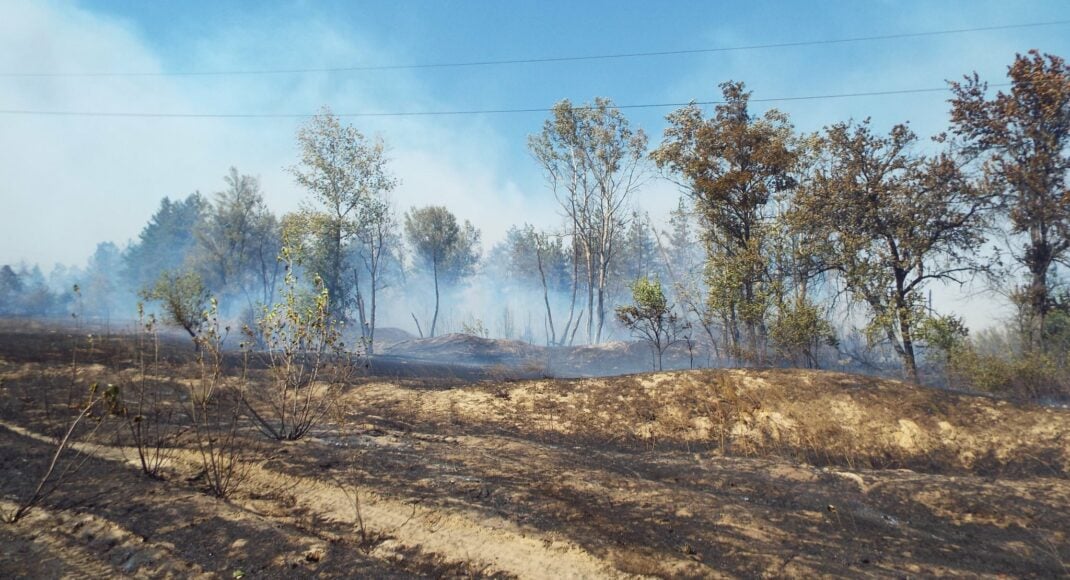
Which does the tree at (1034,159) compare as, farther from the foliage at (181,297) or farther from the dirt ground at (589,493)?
the foliage at (181,297)

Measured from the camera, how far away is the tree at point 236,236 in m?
45.5

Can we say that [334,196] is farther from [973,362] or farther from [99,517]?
[973,362]

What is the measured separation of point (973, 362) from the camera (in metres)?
13.9

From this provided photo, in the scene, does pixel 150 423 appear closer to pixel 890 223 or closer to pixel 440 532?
pixel 440 532

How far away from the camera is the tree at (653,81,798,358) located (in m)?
16.3

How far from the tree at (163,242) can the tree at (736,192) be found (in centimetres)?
7645

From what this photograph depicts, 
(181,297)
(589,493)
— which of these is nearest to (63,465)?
(589,493)

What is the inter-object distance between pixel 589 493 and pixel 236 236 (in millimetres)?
49248

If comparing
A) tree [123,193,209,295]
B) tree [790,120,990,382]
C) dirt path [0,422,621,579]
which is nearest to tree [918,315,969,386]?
tree [790,120,990,382]

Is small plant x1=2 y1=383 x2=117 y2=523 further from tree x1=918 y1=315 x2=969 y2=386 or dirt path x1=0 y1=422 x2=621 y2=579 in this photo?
tree x1=918 y1=315 x2=969 y2=386

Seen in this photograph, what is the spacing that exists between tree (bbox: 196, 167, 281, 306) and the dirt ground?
38.5 m

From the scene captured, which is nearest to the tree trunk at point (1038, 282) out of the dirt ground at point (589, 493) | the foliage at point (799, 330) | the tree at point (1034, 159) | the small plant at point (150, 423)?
the tree at point (1034, 159)

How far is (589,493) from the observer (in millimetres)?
5770

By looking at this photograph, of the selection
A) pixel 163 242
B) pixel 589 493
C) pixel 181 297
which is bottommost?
pixel 589 493
